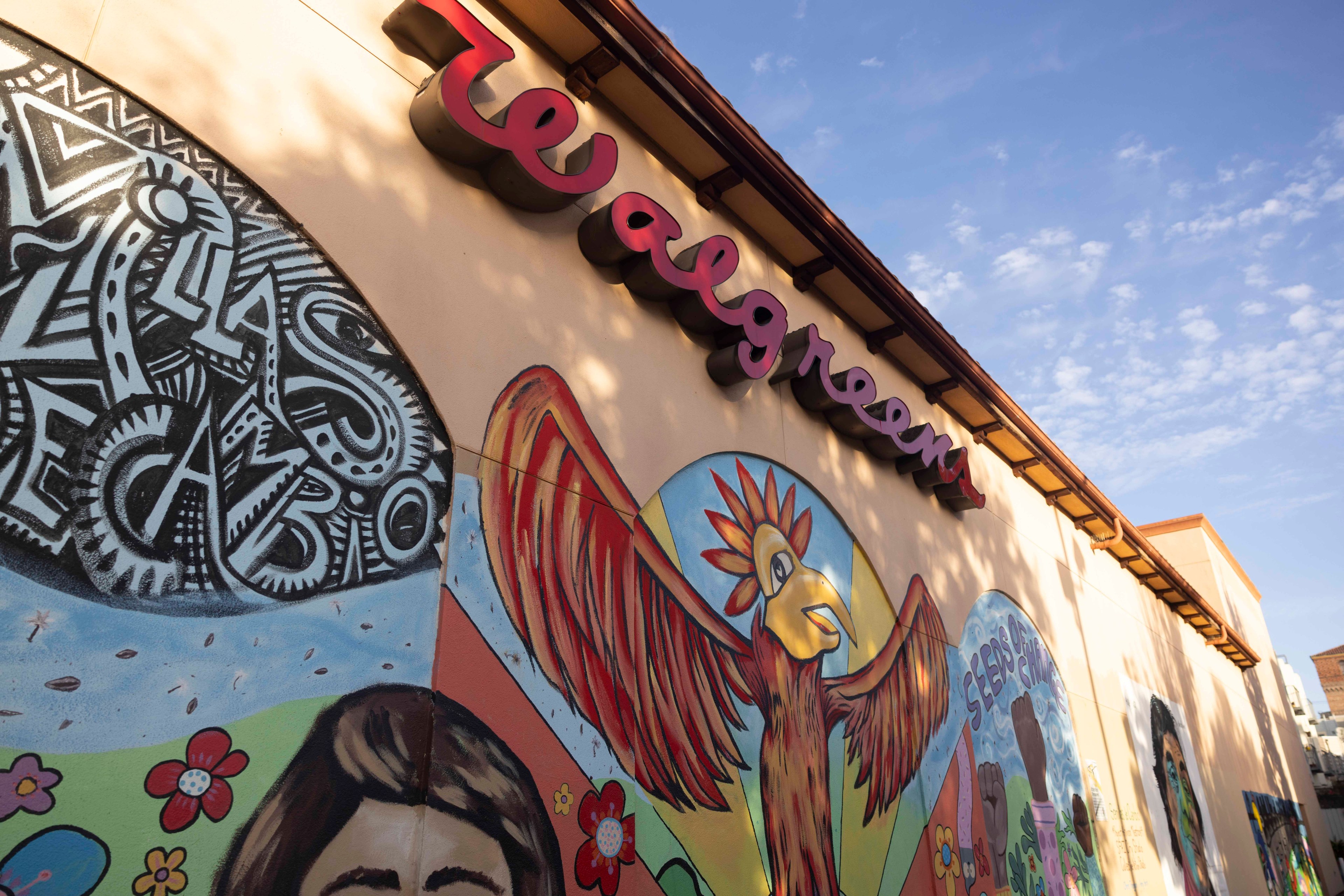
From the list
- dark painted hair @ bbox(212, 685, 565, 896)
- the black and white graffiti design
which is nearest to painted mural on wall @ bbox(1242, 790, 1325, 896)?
dark painted hair @ bbox(212, 685, 565, 896)

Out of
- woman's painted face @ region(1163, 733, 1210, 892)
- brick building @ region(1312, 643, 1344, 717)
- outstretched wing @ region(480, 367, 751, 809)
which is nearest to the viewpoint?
outstretched wing @ region(480, 367, 751, 809)

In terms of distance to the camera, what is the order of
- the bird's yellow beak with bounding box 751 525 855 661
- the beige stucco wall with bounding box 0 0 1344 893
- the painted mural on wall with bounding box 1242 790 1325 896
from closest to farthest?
the beige stucco wall with bounding box 0 0 1344 893, the bird's yellow beak with bounding box 751 525 855 661, the painted mural on wall with bounding box 1242 790 1325 896

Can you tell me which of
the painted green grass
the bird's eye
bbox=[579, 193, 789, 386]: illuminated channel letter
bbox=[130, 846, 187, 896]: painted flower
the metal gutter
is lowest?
bbox=[130, 846, 187, 896]: painted flower

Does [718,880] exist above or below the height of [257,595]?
below

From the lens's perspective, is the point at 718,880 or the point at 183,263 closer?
the point at 183,263

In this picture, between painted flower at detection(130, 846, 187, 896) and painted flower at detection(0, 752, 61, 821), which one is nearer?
painted flower at detection(0, 752, 61, 821)

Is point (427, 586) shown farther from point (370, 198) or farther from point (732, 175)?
point (732, 175)

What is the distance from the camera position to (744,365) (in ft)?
19.2

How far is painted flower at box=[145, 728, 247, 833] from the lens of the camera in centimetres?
270

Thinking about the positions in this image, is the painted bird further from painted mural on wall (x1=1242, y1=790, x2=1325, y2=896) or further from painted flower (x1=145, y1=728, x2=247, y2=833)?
painted mural on wall (x1=1242, y1=790, x2=1325, y2=896)

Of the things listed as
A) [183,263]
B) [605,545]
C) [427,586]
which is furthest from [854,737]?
[183,263]

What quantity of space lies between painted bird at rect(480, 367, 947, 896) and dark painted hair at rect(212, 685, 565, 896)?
53 centimetres

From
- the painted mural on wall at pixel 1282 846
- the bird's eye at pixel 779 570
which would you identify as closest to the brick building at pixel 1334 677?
the painted mural on wall at pixel 1282 846

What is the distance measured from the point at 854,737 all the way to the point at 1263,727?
59.2ft
